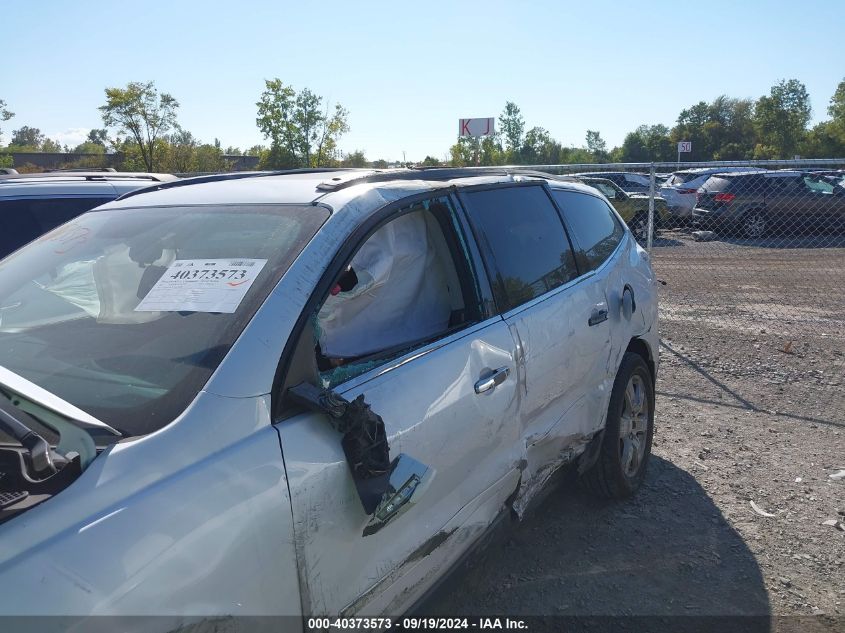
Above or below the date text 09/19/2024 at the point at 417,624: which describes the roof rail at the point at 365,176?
above

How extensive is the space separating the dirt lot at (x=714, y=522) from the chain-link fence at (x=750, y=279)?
0.04 m

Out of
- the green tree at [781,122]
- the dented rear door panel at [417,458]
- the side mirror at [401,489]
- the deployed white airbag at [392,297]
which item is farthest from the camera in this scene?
the green tree at [781,122]

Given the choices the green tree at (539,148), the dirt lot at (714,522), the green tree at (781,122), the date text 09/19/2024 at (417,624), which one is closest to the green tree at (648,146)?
the green tree at (781,122)

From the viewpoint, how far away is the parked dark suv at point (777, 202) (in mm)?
17078

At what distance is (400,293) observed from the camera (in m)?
2.93

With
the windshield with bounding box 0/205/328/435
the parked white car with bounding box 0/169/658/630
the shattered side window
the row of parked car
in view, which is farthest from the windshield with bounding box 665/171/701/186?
the windshield with bounding box 0/205/328/435

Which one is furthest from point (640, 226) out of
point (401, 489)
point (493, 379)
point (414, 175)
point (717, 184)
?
point (401, 489)

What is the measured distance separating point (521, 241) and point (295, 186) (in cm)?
115

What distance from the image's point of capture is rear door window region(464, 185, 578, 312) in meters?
3.12

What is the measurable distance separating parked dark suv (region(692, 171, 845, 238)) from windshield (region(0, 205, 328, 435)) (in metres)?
16.3

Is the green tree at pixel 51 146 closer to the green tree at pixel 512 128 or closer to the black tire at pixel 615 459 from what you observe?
the green tree at pixel 512 128

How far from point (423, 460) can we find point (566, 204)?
7.33 feet

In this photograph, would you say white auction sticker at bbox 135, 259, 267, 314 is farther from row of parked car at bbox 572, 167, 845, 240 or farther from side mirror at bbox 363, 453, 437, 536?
row of parked car at bbox 572, 167, 845, 240

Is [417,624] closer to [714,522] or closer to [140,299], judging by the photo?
[140,299]
